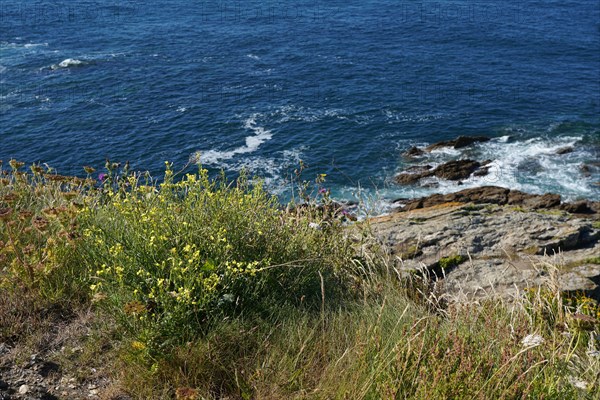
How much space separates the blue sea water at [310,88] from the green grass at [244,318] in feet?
63.4

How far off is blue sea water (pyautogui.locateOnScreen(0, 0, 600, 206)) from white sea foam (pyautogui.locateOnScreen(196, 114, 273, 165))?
117 mm

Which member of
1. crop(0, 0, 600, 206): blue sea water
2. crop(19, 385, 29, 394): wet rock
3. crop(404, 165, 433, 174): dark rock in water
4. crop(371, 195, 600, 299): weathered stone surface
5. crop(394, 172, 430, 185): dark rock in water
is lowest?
crop(394, 172, 430, 185): dark rock in water

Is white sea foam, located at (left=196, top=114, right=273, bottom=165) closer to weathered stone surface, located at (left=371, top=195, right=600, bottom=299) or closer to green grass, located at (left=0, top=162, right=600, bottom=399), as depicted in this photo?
weathered stone surface, located at (left=371, top=195, right=600, bottom=299)

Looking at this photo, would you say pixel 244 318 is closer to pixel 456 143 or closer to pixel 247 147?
pixel 247 147

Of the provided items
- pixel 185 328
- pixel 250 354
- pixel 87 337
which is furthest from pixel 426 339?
pixel 87 337

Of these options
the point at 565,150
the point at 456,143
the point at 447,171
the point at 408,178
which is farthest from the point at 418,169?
the point at 565,150

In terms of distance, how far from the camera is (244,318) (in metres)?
5.94

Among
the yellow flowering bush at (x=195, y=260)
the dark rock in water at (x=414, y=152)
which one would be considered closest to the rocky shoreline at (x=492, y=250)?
the yellow flowering bush at (x=195, y=260)

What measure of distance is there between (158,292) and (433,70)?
45594 mm

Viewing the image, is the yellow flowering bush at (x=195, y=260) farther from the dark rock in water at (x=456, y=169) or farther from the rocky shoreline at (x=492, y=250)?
the dark rock in water at (x=456, y=169)

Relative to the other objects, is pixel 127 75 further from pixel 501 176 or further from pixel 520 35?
pixel 520 35

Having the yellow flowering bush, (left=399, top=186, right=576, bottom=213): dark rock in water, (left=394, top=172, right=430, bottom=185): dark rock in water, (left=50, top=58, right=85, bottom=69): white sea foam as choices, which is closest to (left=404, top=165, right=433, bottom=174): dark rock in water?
(left=394, top=172, right=430, bottom=185): dark rock in water

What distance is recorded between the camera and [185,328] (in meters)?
5.54

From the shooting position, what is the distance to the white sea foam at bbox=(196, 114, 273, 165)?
3631 centimetres
